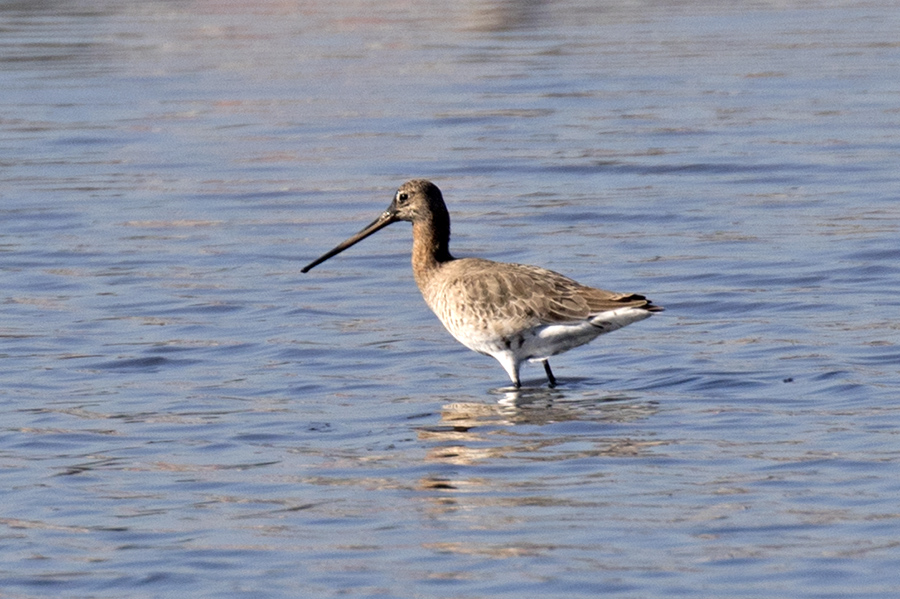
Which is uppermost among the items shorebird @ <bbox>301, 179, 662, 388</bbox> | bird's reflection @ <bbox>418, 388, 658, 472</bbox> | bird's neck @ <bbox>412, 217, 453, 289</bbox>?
bird's neck @ <bbox>412, 217, 453, 289</bbox>

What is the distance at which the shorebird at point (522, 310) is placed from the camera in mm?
→ 11305

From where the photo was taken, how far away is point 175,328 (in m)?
13.6

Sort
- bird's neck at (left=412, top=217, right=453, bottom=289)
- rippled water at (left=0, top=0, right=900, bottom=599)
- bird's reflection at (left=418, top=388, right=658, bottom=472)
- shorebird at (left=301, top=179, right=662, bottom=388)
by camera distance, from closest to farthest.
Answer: rippled water at (left=0, top=0, right=900, bottom=599) < bird's reflection at (left=418, top=388, right=658, bottom=472) < shorebird at (left=301, top=179, right=662, bottom=388) < bird's neck at (left=412, top=217, right=453, bottom=289)

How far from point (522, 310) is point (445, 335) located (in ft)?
7.16

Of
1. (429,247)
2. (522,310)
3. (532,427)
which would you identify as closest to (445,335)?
(429,247)

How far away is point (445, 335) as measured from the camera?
13523 millimetres

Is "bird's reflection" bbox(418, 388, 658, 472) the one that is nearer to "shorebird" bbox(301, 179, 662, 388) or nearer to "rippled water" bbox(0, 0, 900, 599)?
"rippled water" bbox(0, 0, 900, 599)

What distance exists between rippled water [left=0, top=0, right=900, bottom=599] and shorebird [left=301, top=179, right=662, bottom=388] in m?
0.34

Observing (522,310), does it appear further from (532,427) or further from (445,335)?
(445,335)

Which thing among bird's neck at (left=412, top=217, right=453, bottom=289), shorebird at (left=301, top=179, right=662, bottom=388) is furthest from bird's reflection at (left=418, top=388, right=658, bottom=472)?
bird's neck at (left=412, top=217, right=453, bottom=289)

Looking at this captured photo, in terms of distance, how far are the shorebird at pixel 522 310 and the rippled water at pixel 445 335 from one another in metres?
0.34

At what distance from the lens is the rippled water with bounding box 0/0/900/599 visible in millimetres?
8078

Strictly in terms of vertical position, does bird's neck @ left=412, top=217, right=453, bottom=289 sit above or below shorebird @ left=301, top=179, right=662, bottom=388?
above

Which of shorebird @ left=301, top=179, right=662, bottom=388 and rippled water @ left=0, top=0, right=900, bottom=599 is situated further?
shorebird @ left=301, top=179, right=662, bottom=388
